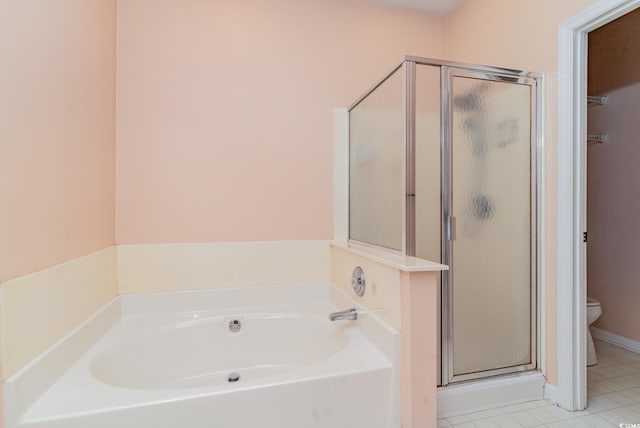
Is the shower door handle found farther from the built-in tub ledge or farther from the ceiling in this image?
the ceiling

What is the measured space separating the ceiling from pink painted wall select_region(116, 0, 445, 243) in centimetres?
9

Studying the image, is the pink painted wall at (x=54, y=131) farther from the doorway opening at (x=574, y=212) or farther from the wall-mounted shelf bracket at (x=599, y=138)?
the wall-mounted shelf bracket at (x=599, y=138)

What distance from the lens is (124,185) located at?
6.38 feet

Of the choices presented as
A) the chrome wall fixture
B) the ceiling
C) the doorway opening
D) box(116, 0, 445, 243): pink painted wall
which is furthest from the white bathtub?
the ceiling

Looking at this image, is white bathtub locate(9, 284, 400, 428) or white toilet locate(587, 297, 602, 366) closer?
white bathtub locate(9, 284, 400, 428)

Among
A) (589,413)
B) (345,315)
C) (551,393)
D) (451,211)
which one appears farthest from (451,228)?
(589,413)

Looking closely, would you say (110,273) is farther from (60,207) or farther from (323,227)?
(323,227)

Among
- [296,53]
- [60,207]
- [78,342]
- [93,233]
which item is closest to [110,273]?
[93,233]

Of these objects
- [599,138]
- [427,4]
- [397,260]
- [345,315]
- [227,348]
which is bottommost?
[227,348]

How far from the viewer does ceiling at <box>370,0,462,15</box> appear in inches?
93.3

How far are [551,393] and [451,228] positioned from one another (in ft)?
3.48

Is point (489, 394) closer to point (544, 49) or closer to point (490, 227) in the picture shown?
point (490, 227)

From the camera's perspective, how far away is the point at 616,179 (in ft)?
8.57

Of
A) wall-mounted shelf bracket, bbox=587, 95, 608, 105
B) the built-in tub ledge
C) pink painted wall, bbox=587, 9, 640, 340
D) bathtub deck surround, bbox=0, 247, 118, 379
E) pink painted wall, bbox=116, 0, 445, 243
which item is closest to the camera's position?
bathtub deck surround, bbox=0, 247, 118, 379
